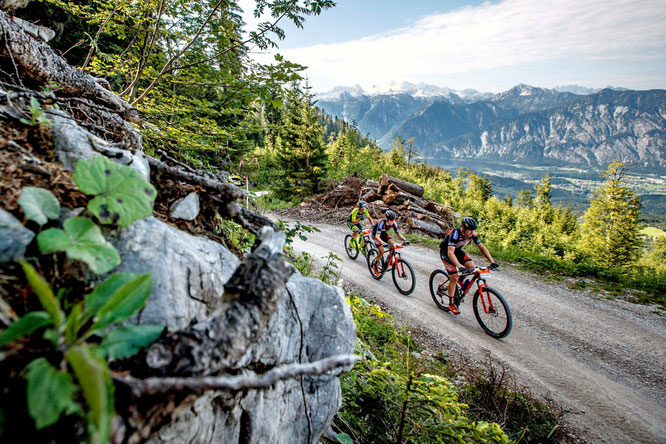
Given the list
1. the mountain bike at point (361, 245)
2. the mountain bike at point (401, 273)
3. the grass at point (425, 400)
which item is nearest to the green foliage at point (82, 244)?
the grass at point (425, 400)

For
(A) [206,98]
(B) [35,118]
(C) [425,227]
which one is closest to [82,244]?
(B) [35,118]

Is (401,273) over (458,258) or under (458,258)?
under

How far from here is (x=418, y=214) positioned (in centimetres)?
1738

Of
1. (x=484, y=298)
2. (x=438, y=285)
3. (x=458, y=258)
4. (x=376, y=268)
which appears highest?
(x=458, y=258)

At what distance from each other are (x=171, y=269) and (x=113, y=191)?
1.50ft

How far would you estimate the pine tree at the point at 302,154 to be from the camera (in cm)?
2178

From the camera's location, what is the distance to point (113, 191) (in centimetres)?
125

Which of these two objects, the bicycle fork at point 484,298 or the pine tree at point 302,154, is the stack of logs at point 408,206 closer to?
the pine tree at point 302,154

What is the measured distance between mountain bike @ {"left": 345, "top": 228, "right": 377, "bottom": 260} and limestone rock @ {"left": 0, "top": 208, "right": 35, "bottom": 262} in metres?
8.97

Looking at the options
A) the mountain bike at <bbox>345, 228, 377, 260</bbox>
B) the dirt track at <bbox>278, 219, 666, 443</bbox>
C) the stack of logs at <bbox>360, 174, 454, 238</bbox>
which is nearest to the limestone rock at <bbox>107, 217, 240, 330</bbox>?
the dirt track at <bbox>278, 219, 666, 443</bbox>

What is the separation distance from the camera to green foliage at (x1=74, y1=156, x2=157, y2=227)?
1203 millimetres

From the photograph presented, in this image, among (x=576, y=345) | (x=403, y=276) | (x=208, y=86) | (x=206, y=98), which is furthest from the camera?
(x=403, y=276)

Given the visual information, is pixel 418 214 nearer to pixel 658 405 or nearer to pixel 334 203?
pixel 334 203

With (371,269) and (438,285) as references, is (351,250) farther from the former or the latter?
(438,285)
